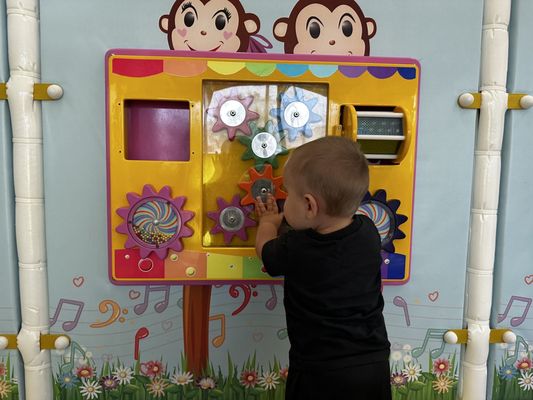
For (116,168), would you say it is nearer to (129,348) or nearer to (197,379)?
(129,348)

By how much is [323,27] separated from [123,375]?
2.84 ft

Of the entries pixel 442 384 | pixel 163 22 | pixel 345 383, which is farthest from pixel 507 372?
pixel 163 22

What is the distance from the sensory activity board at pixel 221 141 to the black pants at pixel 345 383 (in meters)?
0.26

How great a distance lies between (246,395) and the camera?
44.4 inches

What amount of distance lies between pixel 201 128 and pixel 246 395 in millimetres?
607

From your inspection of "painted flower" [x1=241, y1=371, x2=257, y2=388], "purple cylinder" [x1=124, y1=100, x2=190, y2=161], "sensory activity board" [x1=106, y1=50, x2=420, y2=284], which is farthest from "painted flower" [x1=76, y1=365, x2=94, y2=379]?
"purple cylinder" [x1=124, y1=100, x2=190, y2=161]

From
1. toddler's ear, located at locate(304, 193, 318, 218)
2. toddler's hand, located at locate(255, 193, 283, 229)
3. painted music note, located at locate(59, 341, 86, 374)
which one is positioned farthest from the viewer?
painted music note, located at locate(59, 341, 86, 374)

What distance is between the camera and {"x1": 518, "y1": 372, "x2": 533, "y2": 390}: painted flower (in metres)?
1.16

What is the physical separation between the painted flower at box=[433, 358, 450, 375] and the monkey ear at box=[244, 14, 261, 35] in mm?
843

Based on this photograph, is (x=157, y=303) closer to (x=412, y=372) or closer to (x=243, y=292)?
(x=243, y=292)

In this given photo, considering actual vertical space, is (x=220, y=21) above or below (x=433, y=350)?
above

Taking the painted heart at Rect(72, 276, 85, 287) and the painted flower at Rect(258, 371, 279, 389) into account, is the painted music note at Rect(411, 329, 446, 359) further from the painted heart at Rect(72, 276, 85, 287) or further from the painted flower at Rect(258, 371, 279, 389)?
the painted heart at Rect(72, 276, 85, 287)

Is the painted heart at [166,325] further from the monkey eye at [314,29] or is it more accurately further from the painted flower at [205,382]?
the monkey eye at [314,29]

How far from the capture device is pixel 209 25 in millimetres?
1016
